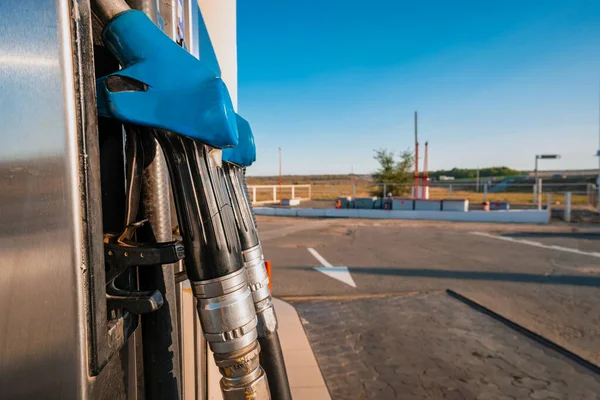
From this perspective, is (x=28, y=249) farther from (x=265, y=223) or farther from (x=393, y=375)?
(x=265, y=223)

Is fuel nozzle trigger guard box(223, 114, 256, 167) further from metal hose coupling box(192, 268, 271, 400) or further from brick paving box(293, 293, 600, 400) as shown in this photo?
brick paving box(293, 293, 600, 400)

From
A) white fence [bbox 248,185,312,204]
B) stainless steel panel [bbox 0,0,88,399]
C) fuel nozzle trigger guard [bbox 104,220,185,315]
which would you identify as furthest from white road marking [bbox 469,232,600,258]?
white fence [bbox 248,185,312,204]

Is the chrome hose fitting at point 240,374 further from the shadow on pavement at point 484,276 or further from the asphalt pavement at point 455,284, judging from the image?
the shadow on pavement at point 484,276

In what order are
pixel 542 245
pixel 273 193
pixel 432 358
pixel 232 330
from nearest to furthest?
1. pixel 232 330
2. pixel 432 358
3. pixel 542 245
4. pixel 273 193

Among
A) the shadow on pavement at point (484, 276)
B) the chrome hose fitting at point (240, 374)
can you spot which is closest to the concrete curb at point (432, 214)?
the shadow on pavement at point (484, 276)

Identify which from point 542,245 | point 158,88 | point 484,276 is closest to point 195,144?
point 158,88

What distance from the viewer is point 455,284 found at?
610cm

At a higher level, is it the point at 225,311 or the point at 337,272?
the point at 225,311

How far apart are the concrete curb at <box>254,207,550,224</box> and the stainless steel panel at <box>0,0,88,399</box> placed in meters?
16.2

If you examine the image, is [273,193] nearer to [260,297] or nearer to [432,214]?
[432,214]

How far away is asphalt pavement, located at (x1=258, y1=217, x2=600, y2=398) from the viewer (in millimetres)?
3797

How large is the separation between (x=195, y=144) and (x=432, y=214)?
16.3 m

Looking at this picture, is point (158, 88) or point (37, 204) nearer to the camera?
point (37, 204)

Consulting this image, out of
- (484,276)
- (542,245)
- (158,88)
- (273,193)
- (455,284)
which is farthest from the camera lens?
(273,193)
